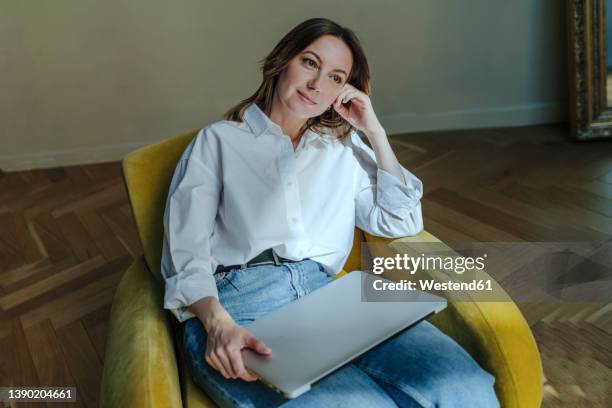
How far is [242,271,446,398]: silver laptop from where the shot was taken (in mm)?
985

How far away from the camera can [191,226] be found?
3.94ft

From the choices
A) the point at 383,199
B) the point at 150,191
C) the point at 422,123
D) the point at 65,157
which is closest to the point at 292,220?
the point at 383,199

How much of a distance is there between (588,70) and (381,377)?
7.57 ft

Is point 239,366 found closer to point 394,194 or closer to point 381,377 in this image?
point 381,377

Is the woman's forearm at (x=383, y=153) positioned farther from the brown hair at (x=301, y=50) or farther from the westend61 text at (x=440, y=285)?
the westend61 text at (x=440, y=285)

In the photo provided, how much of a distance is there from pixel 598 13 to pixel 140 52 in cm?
210

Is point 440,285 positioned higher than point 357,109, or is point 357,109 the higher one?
point 357,109

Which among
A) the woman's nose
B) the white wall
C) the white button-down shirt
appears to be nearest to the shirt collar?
the white button-down shirt

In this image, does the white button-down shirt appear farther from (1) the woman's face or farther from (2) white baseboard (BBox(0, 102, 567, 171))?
(2) white baseboard (BBox(0, 102, 567, 171))

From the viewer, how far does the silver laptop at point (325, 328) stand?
3.23ft

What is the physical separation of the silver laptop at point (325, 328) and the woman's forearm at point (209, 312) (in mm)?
55

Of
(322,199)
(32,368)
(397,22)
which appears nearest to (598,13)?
(397,22)

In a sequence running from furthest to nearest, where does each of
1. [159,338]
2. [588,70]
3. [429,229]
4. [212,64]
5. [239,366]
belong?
1. [212,64]
2. [588,70]
3. [429,229]
4. [159,338]
5. [239,366]

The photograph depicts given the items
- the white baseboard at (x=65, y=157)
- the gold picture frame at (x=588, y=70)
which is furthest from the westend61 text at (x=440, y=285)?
the white baseboard at (x=65, y=157)
